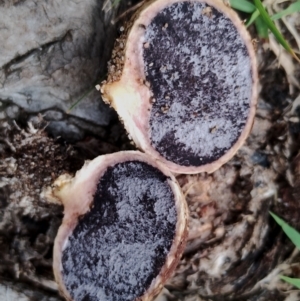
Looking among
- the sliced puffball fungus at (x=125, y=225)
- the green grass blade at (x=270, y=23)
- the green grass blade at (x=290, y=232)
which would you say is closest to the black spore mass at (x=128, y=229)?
the sliced puffball fungus at (x=125, y=225)

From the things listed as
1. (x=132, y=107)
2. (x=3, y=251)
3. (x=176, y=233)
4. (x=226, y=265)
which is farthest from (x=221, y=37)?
(x=3, y=251)

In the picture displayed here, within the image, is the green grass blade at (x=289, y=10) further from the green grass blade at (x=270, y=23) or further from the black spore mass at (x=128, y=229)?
the black spore mass at (x=128, y=229)

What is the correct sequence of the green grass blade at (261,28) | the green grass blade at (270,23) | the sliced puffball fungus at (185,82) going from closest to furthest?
the sliced puffball fungus at (185,82)
the green grass blade at (270,23)
the green grass blade at (261,28)

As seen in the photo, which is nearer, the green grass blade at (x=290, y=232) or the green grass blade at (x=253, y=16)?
the green grass blade at (x=253, y=16)

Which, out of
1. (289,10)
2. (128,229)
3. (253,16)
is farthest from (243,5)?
(128,229)

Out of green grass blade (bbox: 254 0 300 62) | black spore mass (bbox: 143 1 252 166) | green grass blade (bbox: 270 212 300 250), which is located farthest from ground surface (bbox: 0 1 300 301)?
black spore mass (bbox: 143 1 252 166)

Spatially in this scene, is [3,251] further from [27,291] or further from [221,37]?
[221,37]
